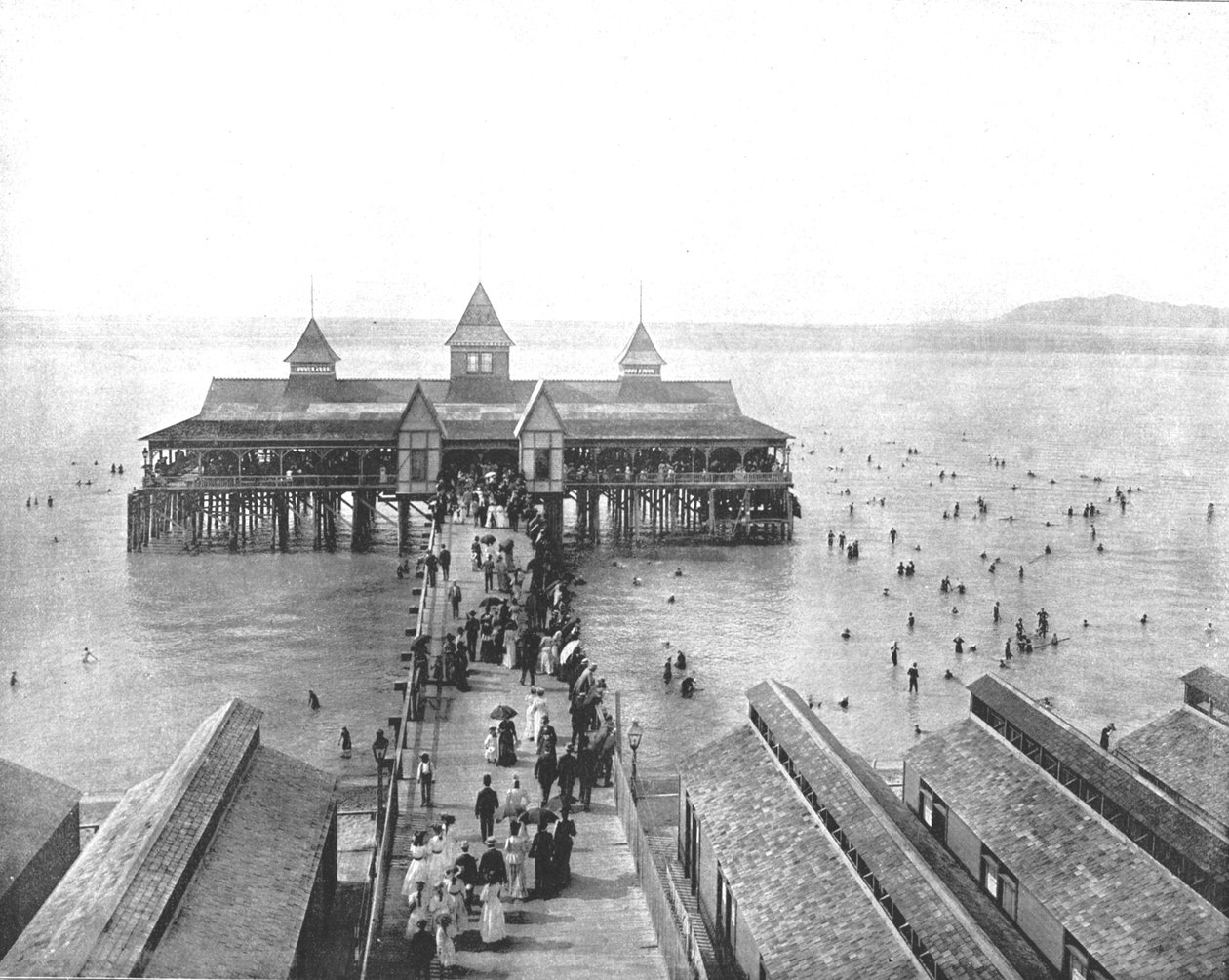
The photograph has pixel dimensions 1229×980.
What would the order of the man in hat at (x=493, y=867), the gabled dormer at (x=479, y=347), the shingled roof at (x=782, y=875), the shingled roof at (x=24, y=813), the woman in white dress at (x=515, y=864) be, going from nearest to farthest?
1. the man in hat at (x=493, y=867)
2. the woman in white dress at (x=515, y=864)
3. the shingled roof at (x=782, y=875)
4. the shingled roof at (x=24, y=813)
5. the gabled dormer at (x=479, y=347)

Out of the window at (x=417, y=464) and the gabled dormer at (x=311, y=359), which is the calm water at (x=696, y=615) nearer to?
the window at (x=417, y=464)

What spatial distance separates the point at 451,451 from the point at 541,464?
8.72 metres

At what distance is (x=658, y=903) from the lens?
16.8m

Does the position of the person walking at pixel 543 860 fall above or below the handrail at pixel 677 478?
below

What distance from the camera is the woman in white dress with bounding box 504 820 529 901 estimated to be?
17734 mm

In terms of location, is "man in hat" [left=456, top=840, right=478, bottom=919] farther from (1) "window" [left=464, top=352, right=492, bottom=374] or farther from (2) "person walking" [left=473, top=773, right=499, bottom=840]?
(1) "window" [left=464, top=352, right=492, bottom=374]

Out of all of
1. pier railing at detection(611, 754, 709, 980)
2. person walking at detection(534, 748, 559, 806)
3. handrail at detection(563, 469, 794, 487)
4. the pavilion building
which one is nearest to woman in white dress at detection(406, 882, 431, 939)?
pier railing at detection(611, 754, 709, 980)

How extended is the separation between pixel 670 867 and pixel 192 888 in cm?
1252

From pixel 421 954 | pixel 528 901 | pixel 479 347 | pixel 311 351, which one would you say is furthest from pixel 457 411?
pixel 421 954

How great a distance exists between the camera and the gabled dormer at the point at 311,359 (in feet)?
246

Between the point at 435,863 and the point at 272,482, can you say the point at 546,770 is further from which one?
the point at 272,482

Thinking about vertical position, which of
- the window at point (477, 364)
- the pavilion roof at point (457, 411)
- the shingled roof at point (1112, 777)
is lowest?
the shingled roof at point (1112, 777)

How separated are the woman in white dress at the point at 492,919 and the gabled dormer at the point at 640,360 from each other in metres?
67.9

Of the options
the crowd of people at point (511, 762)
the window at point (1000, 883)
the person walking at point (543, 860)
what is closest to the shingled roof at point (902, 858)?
the window at point (1000, 883)
